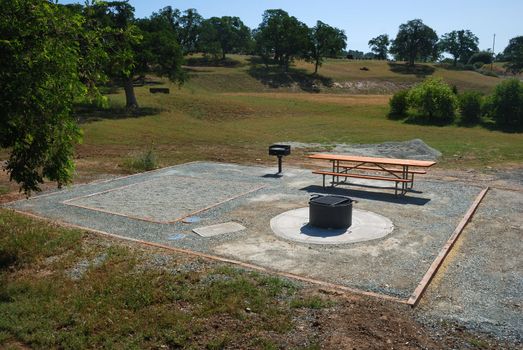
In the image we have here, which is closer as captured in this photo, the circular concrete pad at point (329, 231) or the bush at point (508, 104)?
the circular concrete pad at point (329, 231)

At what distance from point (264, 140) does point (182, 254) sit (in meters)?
16.9

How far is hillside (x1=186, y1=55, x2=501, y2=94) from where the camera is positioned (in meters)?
63.5

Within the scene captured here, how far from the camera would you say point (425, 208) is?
10.4 meters

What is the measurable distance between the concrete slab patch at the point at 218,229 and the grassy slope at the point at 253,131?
8.32 meters

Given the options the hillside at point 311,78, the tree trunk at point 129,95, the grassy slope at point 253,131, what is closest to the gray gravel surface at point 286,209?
the grassy slope at point 253,131

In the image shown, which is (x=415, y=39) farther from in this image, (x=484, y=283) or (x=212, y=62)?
(x=484, y=283)

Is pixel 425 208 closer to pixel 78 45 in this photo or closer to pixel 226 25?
pixel 78 45

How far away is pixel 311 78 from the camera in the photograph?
74.1 metres

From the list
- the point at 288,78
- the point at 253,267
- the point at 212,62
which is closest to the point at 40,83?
the point at 253,267

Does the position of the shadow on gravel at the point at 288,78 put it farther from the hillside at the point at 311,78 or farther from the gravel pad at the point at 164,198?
the gravel pad at the point at 164,198

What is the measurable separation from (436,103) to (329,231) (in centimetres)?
3100

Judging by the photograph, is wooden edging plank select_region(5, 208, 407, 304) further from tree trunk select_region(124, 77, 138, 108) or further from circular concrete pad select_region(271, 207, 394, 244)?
tree trunk select_region(124, 77, 138, 108)

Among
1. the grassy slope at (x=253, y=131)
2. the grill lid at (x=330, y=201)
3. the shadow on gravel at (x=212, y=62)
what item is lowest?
the grassy slope at (x=253, y=131)

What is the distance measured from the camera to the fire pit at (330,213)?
8.68 metres
